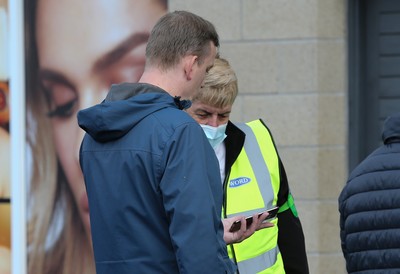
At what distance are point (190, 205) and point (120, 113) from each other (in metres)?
0.38

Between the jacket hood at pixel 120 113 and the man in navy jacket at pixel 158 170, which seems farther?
the jacket hood at pixel 120 113

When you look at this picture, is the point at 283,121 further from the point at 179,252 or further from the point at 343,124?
the point at 179,252

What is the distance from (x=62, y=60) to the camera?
618 cm

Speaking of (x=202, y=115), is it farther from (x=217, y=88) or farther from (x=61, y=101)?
(x=61, y=101)

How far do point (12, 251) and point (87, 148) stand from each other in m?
3.46

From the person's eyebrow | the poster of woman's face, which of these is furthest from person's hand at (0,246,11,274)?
the person's eyebrow

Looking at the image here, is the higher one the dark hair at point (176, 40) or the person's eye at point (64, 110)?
the dark hair at point (176, 40)

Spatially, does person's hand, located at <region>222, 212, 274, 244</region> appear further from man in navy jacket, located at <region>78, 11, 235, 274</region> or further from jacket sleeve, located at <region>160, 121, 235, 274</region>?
jacket sleeve, located at <region>160, 121, 235, 274</region>

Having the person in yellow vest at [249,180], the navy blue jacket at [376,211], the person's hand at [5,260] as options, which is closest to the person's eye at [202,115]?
the person in yellow vest at [249,180]

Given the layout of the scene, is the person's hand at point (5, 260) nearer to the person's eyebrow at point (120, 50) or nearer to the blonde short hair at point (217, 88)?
the person's eyebrow at point (120, 50)

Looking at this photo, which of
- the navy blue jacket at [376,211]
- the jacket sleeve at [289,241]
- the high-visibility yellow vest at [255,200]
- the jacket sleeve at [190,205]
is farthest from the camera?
the jacket sleeve at [289,241]

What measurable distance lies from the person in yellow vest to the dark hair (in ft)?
2.71

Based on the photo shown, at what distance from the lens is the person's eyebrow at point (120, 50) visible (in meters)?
6.11

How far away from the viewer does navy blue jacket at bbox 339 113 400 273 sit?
344 cm
